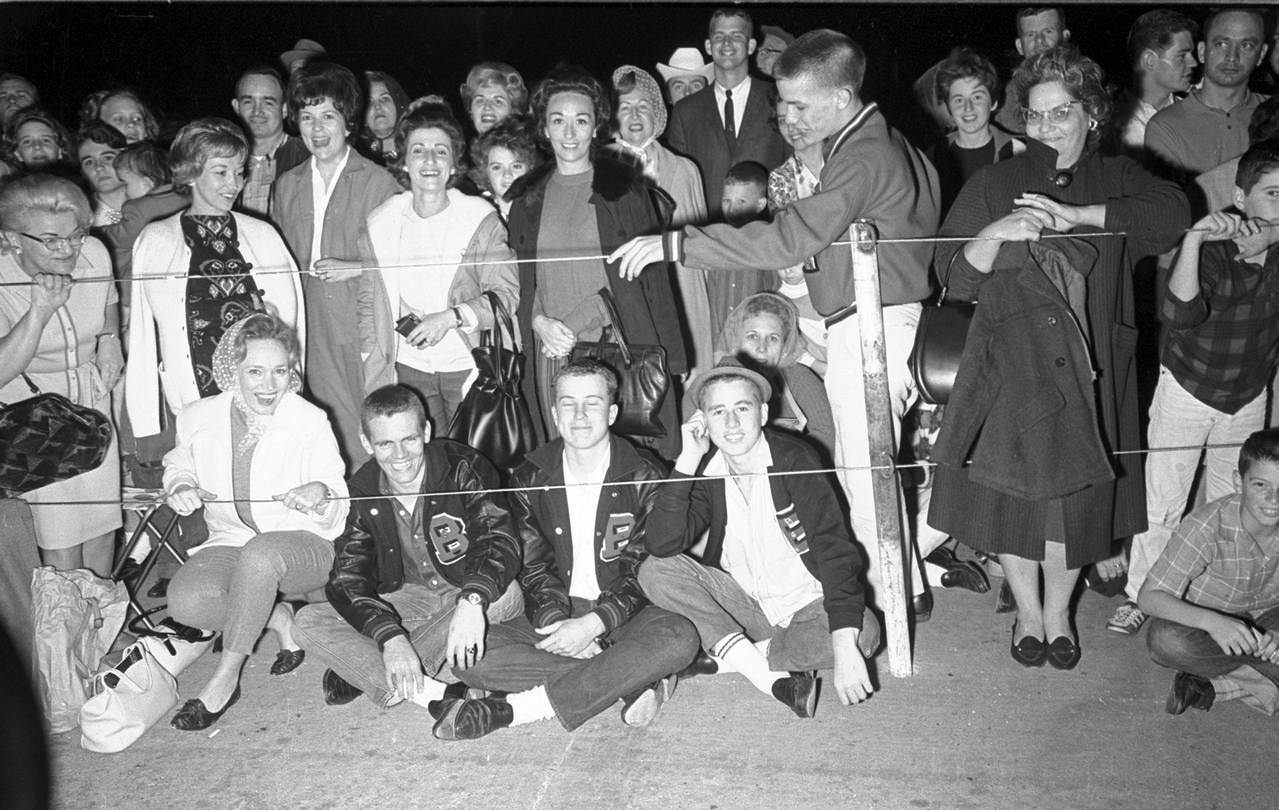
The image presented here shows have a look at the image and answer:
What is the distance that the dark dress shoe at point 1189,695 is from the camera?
121 inches

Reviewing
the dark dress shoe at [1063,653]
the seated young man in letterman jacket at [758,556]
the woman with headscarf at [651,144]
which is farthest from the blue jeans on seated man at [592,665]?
the woman with headscarf at [651,144]

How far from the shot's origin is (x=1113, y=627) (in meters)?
3.49

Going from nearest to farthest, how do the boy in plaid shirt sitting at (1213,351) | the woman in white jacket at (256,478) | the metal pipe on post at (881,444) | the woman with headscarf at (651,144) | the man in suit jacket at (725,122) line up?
the metal pipe on post at (881,444) → the boy in plaid shirt sitting at (1213,351) → the woman in white jacket at (256,478) → the woman with headscarf at (651,144) → the man in suit jacket at (725,122)

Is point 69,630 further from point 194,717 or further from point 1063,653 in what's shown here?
point 1063,653

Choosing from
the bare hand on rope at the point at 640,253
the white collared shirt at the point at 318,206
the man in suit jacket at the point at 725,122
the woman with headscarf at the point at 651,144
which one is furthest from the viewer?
the man in suit jacket at the point at 725,122

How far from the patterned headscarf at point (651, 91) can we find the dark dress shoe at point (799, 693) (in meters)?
1.94

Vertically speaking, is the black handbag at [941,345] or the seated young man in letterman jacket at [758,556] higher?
the black handbag at [941,345]

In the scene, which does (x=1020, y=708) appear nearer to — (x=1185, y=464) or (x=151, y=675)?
(x=1185, y=464)

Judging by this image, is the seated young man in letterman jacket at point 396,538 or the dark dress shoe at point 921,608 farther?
the dark dress shoe at point 921,608

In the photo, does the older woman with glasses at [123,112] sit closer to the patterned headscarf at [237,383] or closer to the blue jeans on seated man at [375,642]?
the patterned headscarf at [237,383]

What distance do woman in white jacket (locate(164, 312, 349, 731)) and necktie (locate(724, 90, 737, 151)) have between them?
5.65ft

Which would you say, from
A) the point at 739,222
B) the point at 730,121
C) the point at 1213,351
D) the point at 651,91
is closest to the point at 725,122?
the point at 730,121

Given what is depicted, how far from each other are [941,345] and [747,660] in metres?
1.02

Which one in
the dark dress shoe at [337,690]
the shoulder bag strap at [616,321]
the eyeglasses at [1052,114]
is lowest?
the dark dress shoe at [337,690]
